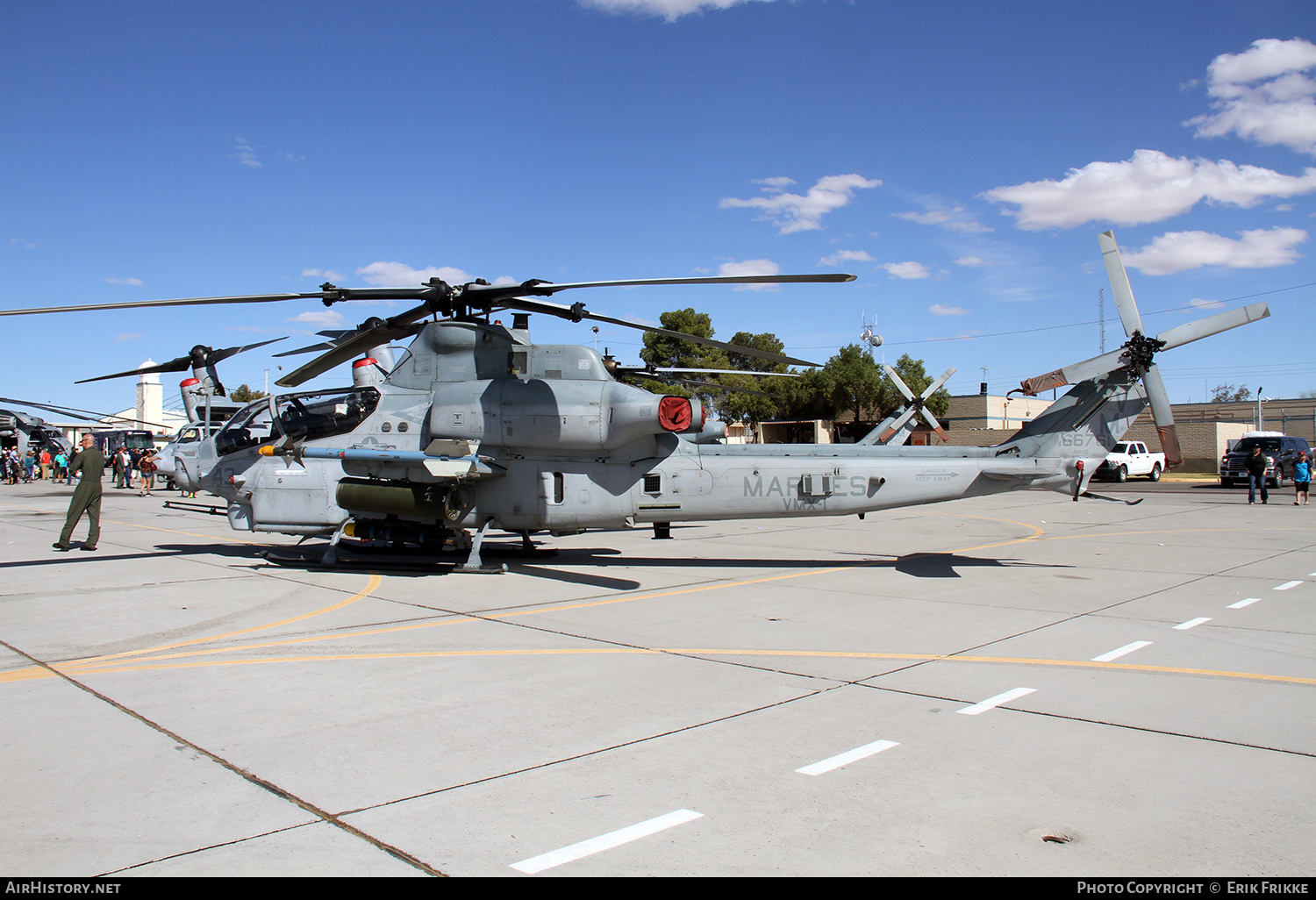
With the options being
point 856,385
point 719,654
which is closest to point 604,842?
point 719,654

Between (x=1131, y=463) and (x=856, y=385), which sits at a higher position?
(x=856, y=385)

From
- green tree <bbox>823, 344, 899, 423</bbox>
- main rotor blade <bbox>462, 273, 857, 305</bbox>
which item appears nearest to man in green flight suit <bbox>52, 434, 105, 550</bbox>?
main rotor blade <bbox>462, 273, 857, 305</bbox>

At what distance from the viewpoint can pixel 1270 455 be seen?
32406 millimetres

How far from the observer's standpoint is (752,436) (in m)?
62.0

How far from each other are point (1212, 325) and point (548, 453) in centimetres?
1009

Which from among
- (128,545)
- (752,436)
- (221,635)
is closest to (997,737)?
(221,635)

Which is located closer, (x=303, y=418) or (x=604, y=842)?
(x=604, y=842)

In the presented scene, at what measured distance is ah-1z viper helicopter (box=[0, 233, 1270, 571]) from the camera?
11.9 metres

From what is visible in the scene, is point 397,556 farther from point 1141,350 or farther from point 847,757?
point 1141,350

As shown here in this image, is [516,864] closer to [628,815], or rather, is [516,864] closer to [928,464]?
[628,815]

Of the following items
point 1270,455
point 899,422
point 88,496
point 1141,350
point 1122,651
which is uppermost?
point 1141,350

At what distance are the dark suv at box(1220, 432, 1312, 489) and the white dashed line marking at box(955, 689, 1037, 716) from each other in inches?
1328

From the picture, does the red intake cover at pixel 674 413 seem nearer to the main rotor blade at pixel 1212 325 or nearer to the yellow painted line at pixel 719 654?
the yellow painted line at pixel 719 654

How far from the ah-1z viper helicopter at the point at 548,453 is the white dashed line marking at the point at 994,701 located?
639 cm
